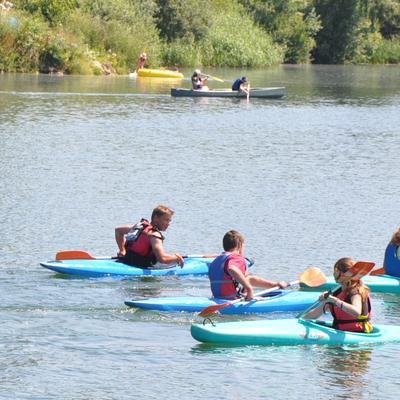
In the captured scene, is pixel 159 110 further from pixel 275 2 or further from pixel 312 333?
pixel 275 2

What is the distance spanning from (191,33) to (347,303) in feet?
180

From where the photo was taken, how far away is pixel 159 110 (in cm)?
4028

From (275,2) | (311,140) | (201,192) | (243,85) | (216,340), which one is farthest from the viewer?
(275,2)

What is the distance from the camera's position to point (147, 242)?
16.2 metres

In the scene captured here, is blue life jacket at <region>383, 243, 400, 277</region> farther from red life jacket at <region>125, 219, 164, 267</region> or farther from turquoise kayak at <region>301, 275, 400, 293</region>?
red life jacket at <region>125, 219, 164, 267</region>

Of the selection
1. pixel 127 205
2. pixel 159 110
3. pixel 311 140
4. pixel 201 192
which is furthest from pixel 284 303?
pixel 159 110

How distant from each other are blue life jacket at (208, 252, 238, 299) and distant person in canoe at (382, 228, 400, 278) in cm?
276

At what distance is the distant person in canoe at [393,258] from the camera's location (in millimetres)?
15906

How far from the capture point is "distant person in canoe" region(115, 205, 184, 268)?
51.7 ft

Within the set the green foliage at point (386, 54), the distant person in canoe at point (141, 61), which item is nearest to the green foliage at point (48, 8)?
the distant person in canoe at point (141, 61)

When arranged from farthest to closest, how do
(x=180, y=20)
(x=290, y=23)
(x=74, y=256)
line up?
(x=290, y=23), (x=180, y=20), (x=74, y=256)

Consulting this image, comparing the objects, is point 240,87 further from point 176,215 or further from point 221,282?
point 221,282

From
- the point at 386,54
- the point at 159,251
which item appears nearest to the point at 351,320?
the point at 159,251

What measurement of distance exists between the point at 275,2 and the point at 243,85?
3478 centimetres
